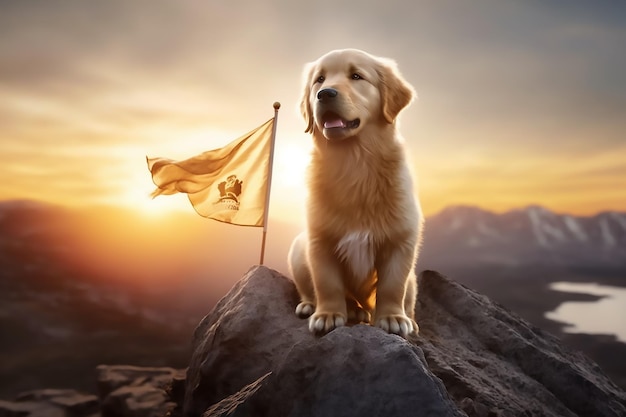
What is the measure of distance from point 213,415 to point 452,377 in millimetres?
2052

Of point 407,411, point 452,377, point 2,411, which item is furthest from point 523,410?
point 2,411

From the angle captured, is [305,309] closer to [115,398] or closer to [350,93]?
[350,93]

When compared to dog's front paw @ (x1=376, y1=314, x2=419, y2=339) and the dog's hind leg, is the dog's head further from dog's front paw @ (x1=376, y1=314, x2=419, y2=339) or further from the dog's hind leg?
dog's front paw @ (x1=376, y1=314, x2=419, y2=339)

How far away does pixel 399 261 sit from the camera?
4.69 meters

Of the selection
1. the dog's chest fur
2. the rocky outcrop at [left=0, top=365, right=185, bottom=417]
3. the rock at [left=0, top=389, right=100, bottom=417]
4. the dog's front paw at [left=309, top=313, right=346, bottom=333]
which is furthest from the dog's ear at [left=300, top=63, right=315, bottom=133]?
the rock at [left=0, top=389, right=100, bottom=417]

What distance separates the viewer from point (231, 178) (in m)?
6.90

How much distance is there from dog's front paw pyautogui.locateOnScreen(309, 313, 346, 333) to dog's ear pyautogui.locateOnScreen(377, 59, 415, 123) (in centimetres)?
174

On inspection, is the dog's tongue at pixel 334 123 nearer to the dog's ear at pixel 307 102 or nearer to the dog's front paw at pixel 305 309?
the dog's ear at pixel 307 102

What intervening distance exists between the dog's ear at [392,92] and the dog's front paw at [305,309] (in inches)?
78.3

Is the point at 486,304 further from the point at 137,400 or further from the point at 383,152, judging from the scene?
the point at 137,400

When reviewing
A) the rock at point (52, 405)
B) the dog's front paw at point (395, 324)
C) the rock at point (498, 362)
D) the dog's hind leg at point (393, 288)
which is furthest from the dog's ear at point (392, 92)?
the rock at point (52, 405)

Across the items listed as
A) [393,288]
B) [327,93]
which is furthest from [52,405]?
[327,93]

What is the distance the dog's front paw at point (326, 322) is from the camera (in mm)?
4477

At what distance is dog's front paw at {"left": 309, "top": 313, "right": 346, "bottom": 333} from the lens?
4.48m
